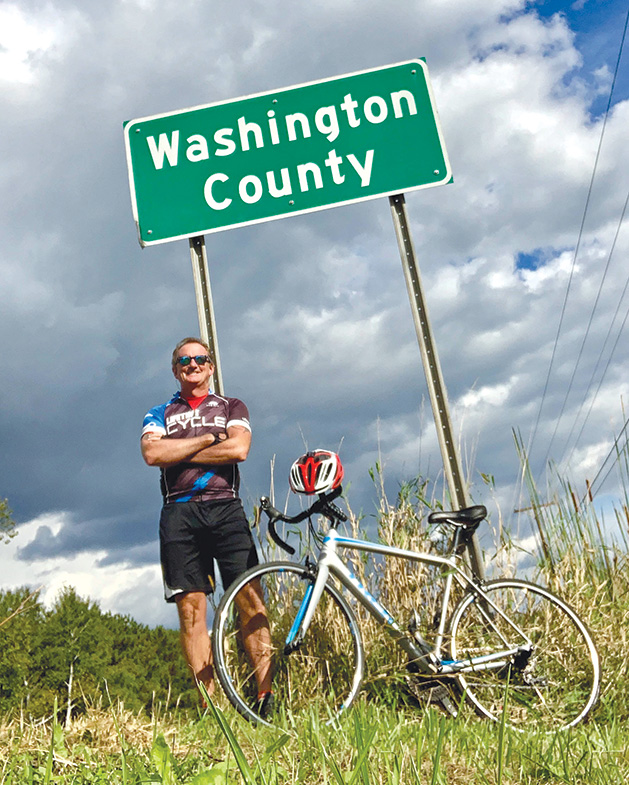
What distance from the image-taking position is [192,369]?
4270 millimetres

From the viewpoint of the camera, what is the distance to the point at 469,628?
4.20m

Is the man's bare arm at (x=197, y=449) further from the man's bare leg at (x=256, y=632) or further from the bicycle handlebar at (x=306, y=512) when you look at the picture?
the man's bare leg at (x=256, y=632)

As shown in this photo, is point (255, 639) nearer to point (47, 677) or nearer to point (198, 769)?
point (198, 769)

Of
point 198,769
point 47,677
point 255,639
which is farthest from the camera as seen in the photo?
point 47,677

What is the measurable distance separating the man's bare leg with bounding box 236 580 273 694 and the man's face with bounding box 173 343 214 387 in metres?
1.26

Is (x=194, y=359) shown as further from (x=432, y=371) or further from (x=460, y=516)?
(x=460, y=516)

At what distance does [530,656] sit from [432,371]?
1908 millimetres

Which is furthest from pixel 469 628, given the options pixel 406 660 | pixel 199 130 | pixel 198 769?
pixel 199 130

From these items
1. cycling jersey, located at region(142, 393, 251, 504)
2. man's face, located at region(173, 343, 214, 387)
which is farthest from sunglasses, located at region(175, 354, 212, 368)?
cycling jersey, located at region(142, 393, 251, 504)

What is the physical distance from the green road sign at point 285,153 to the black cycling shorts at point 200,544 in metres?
1.96

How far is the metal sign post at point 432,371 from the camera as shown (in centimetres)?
470

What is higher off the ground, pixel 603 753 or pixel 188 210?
pixel 188 210

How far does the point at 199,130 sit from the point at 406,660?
146 inches

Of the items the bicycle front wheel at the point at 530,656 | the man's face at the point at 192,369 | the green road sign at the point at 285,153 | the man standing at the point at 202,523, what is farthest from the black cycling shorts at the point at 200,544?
the green road sign at the point at 285,153
